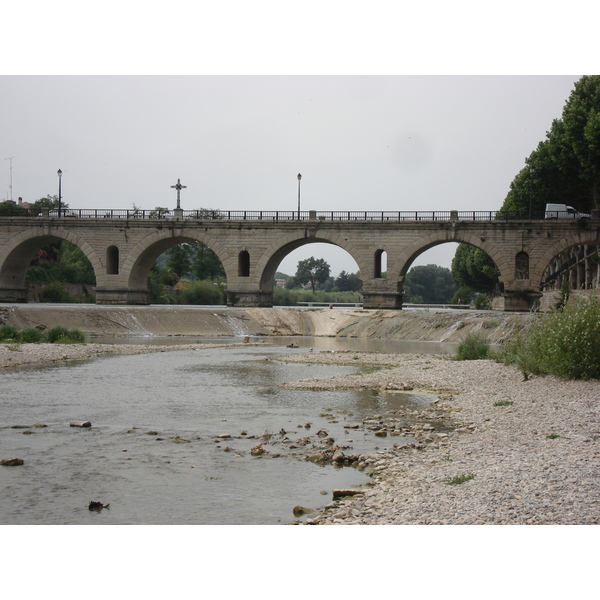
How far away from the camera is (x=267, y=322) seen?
4112 cm

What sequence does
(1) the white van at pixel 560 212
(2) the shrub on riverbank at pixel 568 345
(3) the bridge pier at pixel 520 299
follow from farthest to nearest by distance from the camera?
(1) the white van at pixel 560 212 < (3) the bridge pier at pixel 520 299 < (2) the shrub on riverbank at pixel 568 345

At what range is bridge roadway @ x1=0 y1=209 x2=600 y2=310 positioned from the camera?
42656mm

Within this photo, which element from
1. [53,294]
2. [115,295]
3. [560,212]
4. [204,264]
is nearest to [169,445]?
[115,295]

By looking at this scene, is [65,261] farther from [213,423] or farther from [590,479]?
[590,479]

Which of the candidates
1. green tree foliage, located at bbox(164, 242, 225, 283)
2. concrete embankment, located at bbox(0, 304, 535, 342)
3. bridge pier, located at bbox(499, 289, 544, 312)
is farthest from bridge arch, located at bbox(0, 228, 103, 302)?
green tree foliage, located at bbox(164, 242, 225, 283)

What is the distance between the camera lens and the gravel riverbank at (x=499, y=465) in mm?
7285

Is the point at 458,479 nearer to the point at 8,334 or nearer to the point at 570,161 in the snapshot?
the point at 8,334

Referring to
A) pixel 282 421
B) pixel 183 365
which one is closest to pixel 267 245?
pixel 183 365

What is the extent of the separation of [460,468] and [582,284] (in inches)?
2092

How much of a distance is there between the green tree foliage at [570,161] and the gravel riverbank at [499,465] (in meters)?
28.5

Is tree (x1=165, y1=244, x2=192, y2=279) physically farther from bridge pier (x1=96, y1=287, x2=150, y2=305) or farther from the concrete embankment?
the concrete embankment

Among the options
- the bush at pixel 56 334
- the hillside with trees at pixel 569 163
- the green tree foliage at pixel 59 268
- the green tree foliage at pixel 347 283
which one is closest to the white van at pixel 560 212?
the hillside with trees at pixel 569 163

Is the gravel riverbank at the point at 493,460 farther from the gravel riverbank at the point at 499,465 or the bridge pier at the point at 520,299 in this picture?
the bridge pier at the point at 520,299

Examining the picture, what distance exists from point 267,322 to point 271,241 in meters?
6.68
